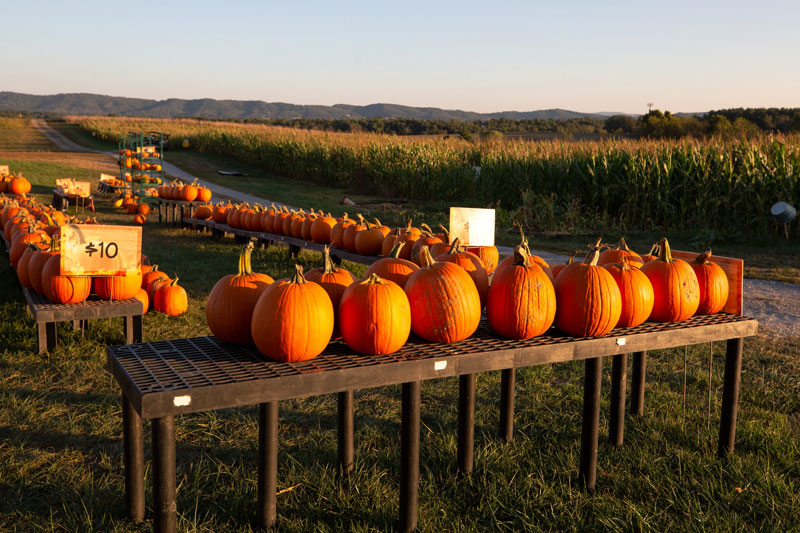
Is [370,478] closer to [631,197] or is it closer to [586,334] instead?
[586,334]

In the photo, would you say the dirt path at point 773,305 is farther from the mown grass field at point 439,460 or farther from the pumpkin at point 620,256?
the pumpkin at point 620,256

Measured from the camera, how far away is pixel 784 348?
5707mm

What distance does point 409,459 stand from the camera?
279cm

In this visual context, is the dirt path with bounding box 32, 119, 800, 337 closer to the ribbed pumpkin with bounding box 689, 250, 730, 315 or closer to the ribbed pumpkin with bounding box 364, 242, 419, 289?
the ribbed pumpkin with bounding box 689, 250, 730, 315

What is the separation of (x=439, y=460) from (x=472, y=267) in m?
1.08

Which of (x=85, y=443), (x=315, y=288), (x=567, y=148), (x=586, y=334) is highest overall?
(x=567, y=148)

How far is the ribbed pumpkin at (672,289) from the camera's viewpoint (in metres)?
3.30

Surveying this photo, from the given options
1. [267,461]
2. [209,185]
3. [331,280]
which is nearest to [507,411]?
[331,280]

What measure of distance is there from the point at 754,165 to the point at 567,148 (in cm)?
506

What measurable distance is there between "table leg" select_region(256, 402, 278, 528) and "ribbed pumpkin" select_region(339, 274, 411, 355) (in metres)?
0.43

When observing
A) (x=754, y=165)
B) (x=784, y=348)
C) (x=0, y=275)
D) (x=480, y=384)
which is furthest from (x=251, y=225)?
(x=754, y=165)

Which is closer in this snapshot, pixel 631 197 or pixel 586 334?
pixel 586 334

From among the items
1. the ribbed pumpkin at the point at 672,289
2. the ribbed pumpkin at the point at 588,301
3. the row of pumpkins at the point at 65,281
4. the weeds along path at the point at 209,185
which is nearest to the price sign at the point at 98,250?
the row of pumpkins at the point at 65,281

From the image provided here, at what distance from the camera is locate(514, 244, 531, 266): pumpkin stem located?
2.94 m
